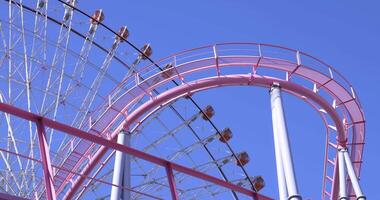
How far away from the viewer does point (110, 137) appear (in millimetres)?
15648

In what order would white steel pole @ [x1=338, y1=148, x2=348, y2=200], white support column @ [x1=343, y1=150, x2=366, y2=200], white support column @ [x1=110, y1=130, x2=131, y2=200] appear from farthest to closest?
white steel pole @ [x1=338, y1=148, x2=348, y2=200]
white support column @ [x1=343, y1=150, x2=366, y2=200]
white support column @ [x1=110, y1=130, x2=131, y2=200]

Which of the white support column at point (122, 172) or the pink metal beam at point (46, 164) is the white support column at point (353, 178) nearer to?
the white support column at point (122, 172)

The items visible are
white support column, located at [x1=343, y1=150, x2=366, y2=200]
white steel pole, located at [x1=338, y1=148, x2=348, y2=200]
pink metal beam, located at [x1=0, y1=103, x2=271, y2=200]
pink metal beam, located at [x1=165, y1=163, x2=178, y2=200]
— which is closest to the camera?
pink metal beam, located at [x1=0, y1=103, x2=271, y2=200]

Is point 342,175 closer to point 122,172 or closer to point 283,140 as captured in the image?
point 283,140

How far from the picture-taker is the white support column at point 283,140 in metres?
12.5

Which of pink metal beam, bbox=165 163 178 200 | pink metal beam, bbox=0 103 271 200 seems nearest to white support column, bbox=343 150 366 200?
pink metal beam, bbox=0 103 271 200

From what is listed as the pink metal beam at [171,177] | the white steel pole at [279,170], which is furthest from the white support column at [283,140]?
the pink metal beam at [171,177]

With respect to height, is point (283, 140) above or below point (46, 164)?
above

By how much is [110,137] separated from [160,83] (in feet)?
6.19

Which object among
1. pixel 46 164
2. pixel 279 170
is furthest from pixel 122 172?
pixel 46 164

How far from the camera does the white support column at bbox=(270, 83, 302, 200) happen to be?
1252 centimetres

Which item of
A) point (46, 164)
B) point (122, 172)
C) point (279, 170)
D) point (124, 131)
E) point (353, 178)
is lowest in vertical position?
point (46, 164)

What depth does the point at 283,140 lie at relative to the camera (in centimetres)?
1355

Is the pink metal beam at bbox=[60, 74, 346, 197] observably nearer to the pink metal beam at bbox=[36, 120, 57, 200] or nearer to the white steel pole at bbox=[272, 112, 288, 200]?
the white steel pole at bbox=[272, 112, 288, 200]
